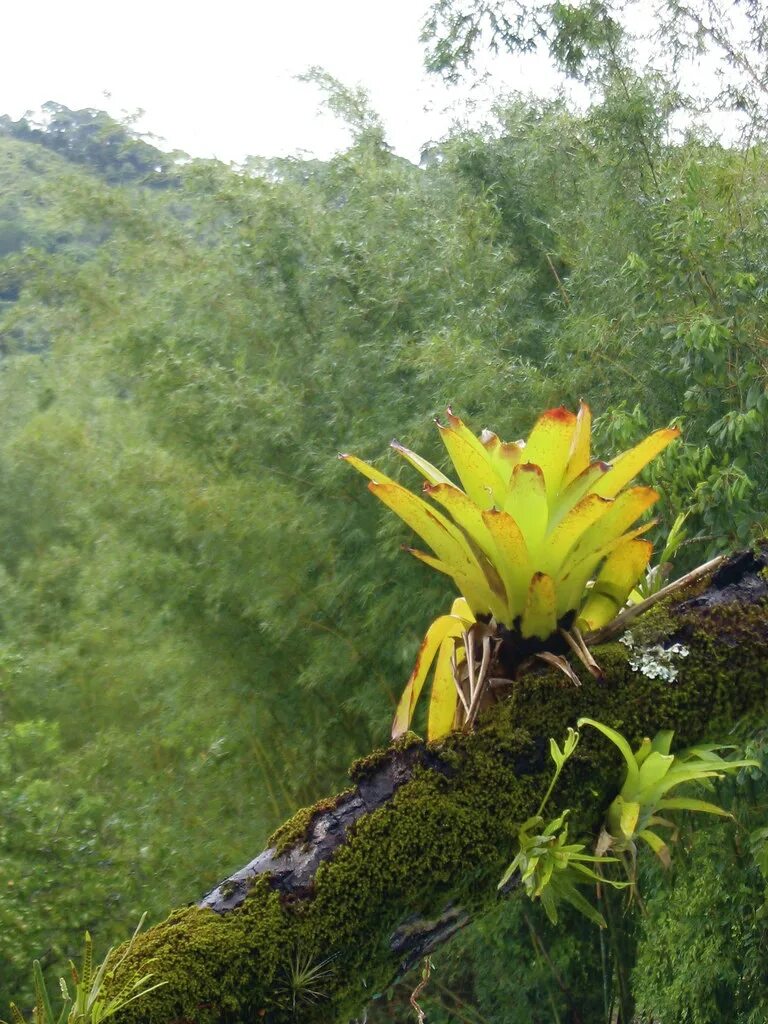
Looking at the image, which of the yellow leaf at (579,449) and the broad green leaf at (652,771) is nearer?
the broad green leaf at (652,771)

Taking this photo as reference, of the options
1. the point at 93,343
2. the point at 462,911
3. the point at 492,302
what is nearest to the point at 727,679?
the point at 462,911

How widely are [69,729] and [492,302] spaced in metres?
3.43

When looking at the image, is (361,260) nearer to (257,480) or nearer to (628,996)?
(257,480)

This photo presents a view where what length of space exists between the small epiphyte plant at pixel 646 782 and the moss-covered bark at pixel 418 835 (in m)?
0.01

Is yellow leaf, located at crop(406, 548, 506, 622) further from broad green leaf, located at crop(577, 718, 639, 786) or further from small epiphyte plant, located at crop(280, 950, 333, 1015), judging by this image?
small epiphyte plant, located at crop(280, 950, 333, 1015)

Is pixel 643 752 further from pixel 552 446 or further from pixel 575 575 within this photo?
pixel 552 446

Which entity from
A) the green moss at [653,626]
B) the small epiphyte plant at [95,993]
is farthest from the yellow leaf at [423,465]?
the small epiphyte plant at [95,993]

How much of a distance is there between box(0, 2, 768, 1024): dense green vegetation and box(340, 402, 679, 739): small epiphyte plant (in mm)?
1757

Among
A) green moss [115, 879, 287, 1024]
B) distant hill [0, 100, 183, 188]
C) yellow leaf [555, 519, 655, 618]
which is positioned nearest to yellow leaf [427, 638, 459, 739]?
yellow leaf [555, 519, 655, 618]

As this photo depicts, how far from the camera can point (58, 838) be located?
3.91 meters

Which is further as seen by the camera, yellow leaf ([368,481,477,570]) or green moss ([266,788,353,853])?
yellow leaf ([368,481,477,570])

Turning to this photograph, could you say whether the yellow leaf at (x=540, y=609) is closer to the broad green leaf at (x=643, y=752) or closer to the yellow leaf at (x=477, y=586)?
Answer: the yellow leaf at (x=477, y=586)

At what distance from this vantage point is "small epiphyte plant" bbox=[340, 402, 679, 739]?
3.06 feet

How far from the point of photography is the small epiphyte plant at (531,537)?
3.06 ft
